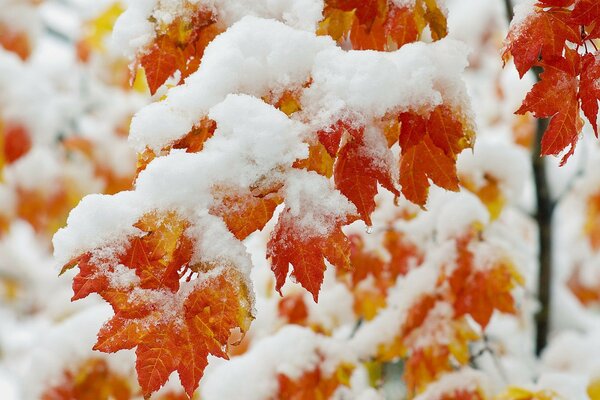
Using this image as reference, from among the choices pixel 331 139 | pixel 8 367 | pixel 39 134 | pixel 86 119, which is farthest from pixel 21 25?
pixel 8 367

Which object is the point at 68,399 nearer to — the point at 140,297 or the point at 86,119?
the point at 140,297

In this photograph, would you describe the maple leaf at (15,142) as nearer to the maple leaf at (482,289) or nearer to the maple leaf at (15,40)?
the maple leaf at (15,40)

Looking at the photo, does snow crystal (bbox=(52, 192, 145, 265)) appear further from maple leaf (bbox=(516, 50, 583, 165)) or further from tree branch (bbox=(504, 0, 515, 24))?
tree branch (bbox=(504, 0, 515, 24))

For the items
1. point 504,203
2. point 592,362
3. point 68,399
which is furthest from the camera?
point 592,362

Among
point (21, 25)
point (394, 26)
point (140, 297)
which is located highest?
point (21, 25)

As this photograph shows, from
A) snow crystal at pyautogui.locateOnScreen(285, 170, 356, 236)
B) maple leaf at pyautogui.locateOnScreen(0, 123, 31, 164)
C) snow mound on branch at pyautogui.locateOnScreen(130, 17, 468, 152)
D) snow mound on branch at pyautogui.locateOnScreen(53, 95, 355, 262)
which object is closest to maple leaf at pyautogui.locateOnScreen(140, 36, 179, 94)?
snow mound on branch at pyautogui.locateOnScreen(130, 17, 468, 152)

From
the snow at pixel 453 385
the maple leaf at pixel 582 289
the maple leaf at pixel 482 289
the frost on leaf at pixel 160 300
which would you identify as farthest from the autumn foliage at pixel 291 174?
the maple leaf at pixel 582 289
